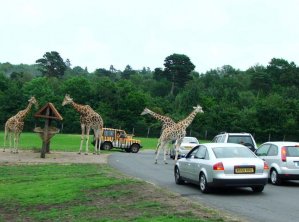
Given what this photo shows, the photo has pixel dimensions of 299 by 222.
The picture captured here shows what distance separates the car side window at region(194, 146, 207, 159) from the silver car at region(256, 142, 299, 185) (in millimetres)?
3559

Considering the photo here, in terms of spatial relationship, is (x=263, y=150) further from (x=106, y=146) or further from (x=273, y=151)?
(x=106, y=146)

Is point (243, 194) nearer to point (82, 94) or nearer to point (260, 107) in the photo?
point (260, 107)

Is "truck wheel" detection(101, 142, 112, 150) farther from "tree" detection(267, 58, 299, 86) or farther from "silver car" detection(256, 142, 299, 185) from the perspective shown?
"tree" detection(267, 58, 299, 86)

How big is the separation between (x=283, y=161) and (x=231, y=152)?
3556mm

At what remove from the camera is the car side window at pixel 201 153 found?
1630 cm

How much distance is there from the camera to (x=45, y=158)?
29656 millimetres

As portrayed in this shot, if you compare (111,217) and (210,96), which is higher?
(210,96)

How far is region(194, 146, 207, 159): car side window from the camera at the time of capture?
16.3 m

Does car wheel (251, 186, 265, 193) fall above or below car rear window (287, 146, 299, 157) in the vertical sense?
below

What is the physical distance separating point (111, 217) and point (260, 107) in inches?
2699

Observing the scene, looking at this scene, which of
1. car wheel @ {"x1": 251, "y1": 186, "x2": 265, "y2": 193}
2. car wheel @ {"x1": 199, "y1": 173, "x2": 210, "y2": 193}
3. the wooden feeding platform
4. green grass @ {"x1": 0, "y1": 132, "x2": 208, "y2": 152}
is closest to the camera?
car wheel @ {"x1": 199, "y1": 173, "x2": 210, "y2": 193}

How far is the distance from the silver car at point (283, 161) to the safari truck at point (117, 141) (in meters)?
23.6

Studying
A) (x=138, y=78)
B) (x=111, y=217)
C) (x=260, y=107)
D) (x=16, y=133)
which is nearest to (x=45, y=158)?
(x=16, y=133)

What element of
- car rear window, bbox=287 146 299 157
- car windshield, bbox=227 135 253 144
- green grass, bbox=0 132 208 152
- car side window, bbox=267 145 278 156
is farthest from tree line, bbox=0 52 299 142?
car rear window, bbox=287 146 299 157
